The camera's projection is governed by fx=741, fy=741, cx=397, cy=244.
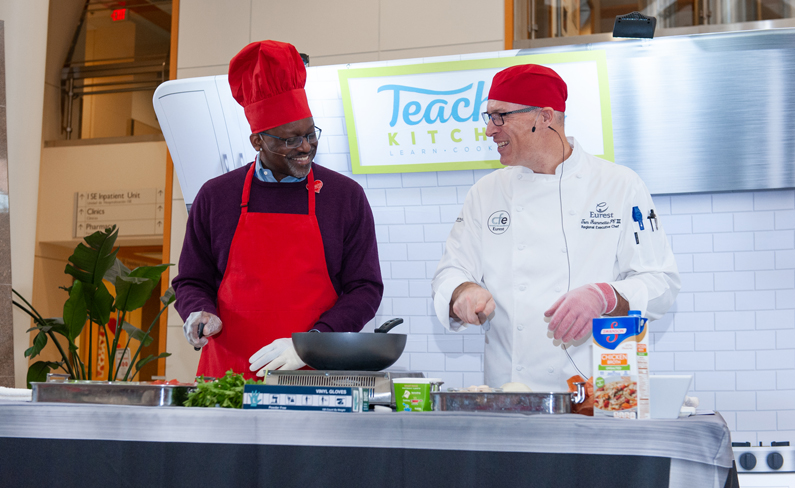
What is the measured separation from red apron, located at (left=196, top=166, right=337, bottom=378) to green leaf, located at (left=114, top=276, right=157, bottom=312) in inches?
53.7

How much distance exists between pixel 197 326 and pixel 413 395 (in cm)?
84

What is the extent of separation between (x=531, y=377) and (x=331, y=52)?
2.34 meters

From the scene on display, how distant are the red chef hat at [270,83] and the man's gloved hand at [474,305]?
0.81 metres

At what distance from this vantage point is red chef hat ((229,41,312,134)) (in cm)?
216

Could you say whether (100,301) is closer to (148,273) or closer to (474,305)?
(148,273)

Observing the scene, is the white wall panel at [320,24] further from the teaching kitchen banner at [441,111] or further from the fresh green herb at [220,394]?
the fresh green herb at [220,394]

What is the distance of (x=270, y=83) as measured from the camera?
2184 mm

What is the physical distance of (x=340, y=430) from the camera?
3.76 feet

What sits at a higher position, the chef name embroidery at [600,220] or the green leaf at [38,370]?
the chef name embroidery at [600,220]

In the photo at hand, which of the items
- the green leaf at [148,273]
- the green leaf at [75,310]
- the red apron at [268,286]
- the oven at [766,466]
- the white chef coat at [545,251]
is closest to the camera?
the white chef coat at [545,251]

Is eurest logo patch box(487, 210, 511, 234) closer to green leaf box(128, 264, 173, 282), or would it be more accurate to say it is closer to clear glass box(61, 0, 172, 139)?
green leaf box(128, 264, 173, 282)

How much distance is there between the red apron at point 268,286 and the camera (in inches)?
86.8

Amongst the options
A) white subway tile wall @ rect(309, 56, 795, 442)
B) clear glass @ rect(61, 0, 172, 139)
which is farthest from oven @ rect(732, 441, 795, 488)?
clear glass @ rect(61, 0, 172, 139)

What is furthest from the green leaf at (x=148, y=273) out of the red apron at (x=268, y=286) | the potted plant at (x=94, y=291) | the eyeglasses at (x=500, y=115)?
the eyeglasses at (x=500, y=115)
